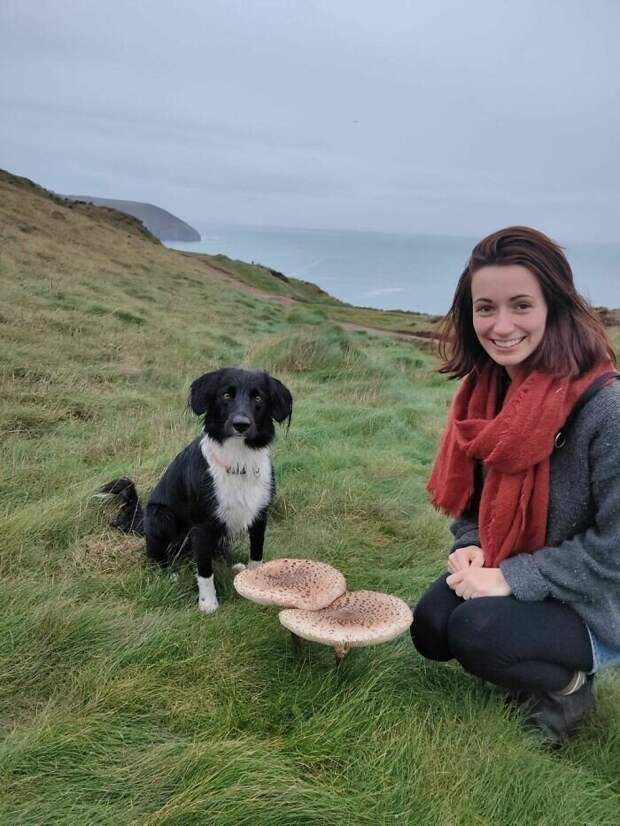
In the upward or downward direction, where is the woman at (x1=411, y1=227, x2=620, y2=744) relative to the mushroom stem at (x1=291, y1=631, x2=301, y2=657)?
upward

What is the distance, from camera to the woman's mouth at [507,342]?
2164 mm

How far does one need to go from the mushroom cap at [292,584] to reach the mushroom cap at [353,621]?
43 millimetres

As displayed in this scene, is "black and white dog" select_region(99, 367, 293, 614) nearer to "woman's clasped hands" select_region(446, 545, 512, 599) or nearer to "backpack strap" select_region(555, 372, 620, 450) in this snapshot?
"woman's clasped hands" select_region(446, 545, 512, 599)

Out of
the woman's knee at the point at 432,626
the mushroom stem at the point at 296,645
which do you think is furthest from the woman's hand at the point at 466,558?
the mushroom stem at the point at 296,645

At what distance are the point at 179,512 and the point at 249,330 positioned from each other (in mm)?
11956

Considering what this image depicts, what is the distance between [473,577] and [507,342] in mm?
871

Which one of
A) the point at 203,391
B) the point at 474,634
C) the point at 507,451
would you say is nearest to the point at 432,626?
the point at 474,634

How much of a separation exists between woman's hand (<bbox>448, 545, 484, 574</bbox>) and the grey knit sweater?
20 cm

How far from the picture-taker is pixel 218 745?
194cm

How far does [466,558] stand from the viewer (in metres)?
2.50

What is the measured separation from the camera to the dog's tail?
378cm

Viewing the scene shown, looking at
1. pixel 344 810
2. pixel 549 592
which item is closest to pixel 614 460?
pixel 549 592

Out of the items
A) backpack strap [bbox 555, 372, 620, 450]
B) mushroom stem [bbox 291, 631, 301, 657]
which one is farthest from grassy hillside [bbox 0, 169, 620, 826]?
backpack strap [bbox 555, 372, 620, 450]

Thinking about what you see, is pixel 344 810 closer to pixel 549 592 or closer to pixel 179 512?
pixel 549 592
